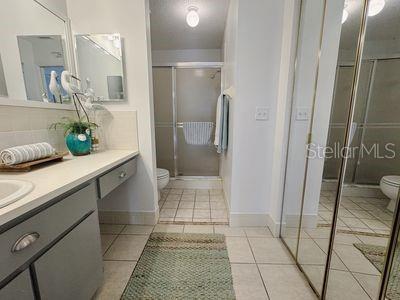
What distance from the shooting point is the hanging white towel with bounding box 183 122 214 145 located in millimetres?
2906

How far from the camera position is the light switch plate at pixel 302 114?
1370mm

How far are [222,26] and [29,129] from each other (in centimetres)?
256

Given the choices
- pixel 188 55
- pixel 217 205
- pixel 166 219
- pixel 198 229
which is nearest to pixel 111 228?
pixel 166 219

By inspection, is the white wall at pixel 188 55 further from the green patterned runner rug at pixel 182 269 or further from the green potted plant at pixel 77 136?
the green patterned runner rug at pixel 182 269

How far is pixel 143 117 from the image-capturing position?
1661mm

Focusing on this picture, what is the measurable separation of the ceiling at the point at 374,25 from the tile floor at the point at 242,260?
4.61ft

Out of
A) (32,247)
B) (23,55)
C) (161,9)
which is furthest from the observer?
(161,9)

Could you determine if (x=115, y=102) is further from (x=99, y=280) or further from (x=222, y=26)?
(x=222, y=26)

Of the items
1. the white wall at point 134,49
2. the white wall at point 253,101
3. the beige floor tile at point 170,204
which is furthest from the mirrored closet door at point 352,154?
the beige floor tile at point 170,204

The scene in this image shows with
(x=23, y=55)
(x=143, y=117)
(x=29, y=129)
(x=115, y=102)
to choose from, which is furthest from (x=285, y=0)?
(x=29, y=129)

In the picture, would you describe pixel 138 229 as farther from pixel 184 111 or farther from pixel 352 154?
pixel 184 111

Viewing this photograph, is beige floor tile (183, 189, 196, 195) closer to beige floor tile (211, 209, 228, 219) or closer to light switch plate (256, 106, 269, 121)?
beige floor tile (211, 209, 228, 219)

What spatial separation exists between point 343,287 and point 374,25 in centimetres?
130

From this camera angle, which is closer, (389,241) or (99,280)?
(389,241)
